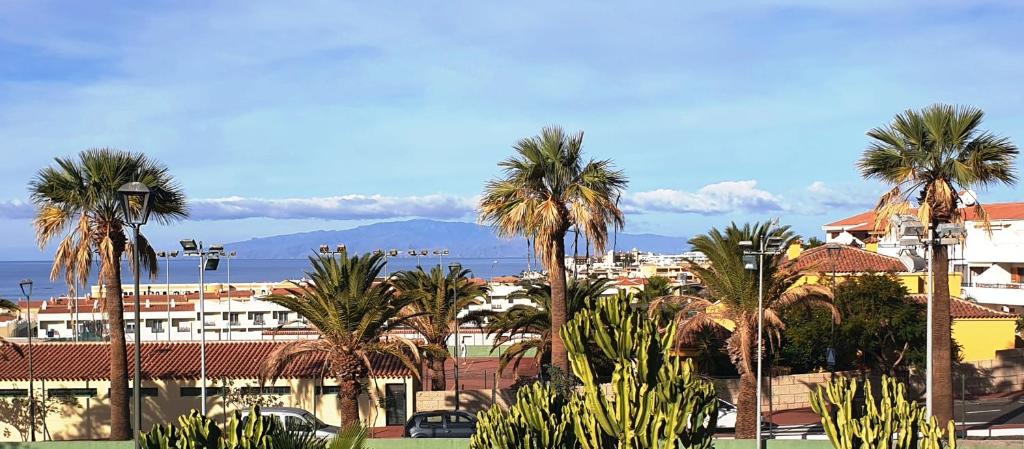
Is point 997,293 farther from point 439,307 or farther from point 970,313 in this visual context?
point 439,307

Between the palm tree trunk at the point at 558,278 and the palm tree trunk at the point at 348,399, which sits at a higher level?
the palm tree trunk at the point at 558,278

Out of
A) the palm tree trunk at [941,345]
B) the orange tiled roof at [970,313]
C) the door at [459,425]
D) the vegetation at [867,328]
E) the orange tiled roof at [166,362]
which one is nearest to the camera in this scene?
the palm tree trunk at [941,345]

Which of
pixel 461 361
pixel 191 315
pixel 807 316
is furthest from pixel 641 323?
pixel 191 315

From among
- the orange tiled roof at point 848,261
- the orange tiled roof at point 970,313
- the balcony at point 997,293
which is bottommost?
the orange tiled roof at point 970,313

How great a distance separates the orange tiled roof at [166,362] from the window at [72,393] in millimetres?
478

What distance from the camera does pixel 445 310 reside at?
40.6 m

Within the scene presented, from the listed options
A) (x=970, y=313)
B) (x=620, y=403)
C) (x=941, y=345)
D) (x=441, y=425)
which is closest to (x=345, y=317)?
(x=441, y=425)

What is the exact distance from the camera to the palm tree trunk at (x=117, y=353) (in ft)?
88.1

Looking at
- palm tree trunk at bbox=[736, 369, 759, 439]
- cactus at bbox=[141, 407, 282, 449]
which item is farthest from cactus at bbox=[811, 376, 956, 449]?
palm tree trunk at bbox=[736, 369, 759, 439]

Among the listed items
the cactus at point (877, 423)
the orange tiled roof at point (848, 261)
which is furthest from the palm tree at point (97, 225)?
the orange tiled roof at point (848, 261)

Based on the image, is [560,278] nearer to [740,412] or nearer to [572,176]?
[572,176]

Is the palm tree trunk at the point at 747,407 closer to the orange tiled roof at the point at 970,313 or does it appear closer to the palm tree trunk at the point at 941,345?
the palm tree trunk at the point at 941,345

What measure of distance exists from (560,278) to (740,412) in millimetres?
6135

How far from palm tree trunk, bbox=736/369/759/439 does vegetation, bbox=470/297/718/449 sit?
41.6 ft
